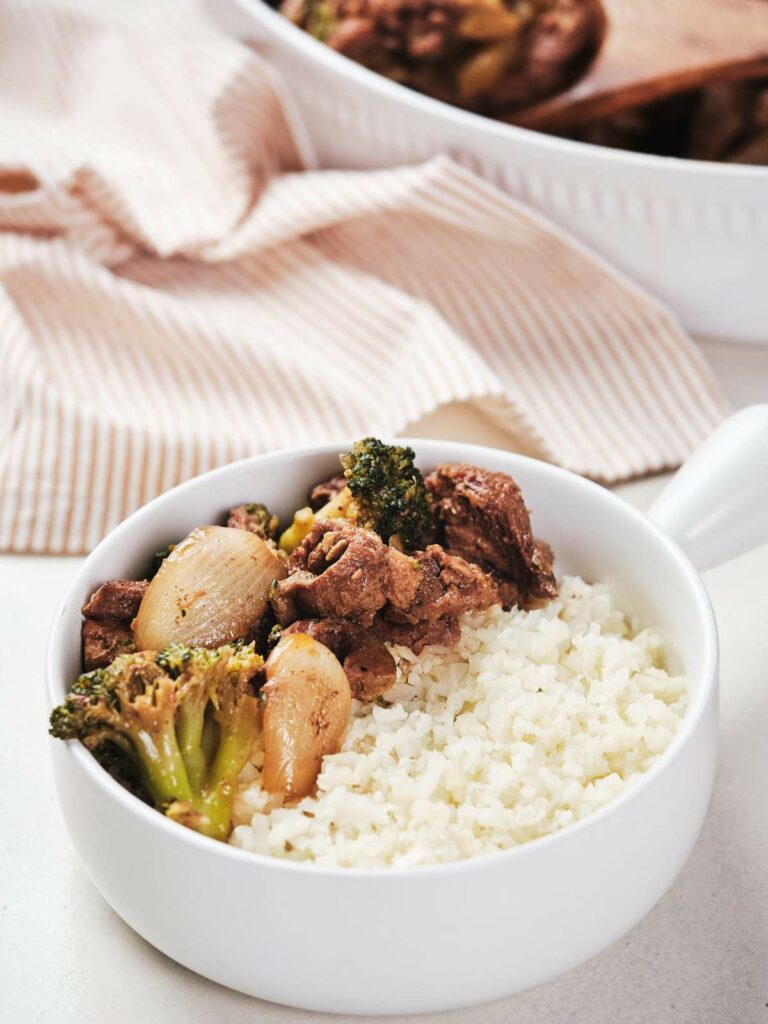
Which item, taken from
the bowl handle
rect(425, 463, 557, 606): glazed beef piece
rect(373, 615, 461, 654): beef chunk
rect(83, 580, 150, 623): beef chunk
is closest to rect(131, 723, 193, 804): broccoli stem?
rect(83, 580, 150, 623): beef chunk

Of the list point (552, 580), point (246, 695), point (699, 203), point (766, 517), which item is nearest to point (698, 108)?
point (699, 203)

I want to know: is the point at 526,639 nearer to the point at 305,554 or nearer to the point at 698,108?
the point at 305,554

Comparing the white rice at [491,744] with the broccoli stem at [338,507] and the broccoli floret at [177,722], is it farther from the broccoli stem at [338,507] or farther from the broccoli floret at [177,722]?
the broccoli stem at [338,507]

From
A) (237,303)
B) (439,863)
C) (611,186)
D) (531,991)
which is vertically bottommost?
(531,991)

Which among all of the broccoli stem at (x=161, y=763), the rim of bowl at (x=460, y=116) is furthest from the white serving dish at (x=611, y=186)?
the broccoli stem at (x=161, y=763)

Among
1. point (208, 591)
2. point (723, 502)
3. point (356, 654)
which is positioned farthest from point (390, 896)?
point (723, 502)

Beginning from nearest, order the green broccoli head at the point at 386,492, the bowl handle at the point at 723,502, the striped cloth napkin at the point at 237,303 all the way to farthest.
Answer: the green broccoli head at the point at 386,492 → the bowl handle at the point at 723,502 → the striped cloth napkin at the point at 237,303

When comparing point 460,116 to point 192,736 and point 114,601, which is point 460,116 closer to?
point 114,601
